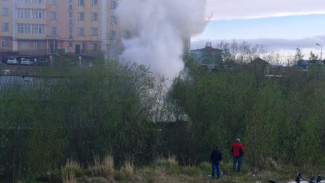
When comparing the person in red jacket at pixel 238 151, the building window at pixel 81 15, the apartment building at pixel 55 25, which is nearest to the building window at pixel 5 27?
the apartment building at pixel 55 25

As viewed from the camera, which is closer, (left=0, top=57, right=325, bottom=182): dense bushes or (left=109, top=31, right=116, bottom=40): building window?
(left=0, top=57, right=325, bottom=182): dense bushes

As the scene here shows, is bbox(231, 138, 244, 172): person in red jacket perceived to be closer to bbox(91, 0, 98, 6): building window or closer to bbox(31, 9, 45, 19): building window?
bbox(91, 0, 98, 6): building window

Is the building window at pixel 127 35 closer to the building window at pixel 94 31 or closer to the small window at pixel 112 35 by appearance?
the small window at pixel 112 35

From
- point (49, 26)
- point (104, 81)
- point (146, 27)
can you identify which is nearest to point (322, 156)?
point (104, 81)

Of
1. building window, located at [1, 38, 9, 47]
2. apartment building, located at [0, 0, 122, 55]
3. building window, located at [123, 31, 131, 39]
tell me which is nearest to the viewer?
building window, located at [123, 31, 131, 39]

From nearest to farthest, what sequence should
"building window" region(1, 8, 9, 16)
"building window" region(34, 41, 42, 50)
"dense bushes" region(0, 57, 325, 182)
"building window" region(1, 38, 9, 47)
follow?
"dense bushes" region(0, 57, 325, 182)
"building window" region(1, 8, 9, 16)
"building window" region(1, 38, 9, 47)
"building window" region(34, 41, 42, 50)

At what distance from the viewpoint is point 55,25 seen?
174 feet

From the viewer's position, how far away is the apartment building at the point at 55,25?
51500mm

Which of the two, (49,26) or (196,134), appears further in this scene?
(49,26)

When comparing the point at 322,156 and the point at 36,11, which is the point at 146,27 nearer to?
the point at 322,156

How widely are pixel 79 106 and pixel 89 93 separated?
906 millimetres

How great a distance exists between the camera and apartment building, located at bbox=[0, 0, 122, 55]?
51.5 meters

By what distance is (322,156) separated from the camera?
2284 centimetres

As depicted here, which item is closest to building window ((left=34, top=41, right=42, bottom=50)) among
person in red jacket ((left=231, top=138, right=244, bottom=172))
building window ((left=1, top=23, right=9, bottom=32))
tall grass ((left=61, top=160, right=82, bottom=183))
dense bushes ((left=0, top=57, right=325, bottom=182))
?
building window ((left=1, top=23, right=9, bottom=32))
